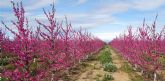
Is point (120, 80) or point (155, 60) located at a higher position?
point (155, 60)

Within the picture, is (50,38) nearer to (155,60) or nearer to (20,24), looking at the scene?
(20,24)

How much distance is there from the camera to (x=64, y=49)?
82.2 ft

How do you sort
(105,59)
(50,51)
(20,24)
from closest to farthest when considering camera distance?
(20,24)
(50,51)
(105,59)

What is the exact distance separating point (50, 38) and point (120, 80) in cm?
906

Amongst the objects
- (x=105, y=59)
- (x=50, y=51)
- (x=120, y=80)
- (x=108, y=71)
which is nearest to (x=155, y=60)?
(x=120, y=80)

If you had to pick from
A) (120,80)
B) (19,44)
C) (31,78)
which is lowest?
(120,80)

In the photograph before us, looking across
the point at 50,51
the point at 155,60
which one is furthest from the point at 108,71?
the point at 50,51

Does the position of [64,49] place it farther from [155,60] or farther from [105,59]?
[105,59]

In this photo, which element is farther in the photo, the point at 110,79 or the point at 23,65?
the point at 110,79

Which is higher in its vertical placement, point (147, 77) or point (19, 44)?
point (19, 44)

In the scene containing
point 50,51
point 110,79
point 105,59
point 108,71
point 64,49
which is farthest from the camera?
point 105,59

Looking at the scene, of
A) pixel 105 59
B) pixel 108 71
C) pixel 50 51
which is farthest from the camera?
pixel 105 59

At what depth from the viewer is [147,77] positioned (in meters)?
25.3

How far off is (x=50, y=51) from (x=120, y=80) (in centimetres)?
892
